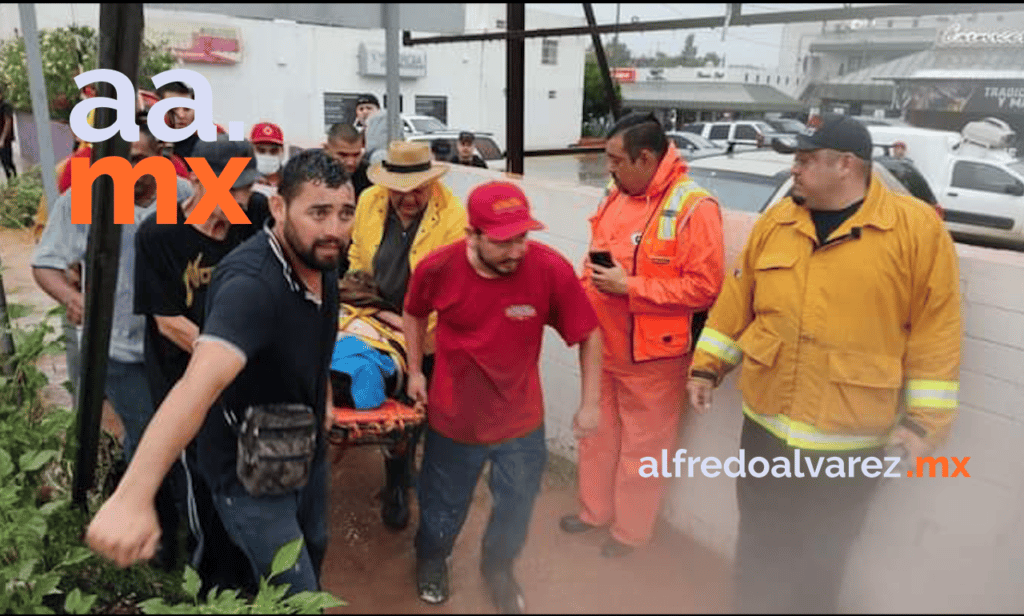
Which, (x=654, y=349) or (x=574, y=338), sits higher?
(x=574, y=338)

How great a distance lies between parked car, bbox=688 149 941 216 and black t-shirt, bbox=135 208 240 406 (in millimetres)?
2139

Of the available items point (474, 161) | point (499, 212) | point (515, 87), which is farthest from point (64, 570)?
point (474, 161)

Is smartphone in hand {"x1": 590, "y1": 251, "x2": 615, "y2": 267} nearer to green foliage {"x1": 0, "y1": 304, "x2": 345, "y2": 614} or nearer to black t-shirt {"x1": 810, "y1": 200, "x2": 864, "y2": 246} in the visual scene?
black t-shirt {"x1": 810, "y1": 200, "x2": 864, "y2": 246}

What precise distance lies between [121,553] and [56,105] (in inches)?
115

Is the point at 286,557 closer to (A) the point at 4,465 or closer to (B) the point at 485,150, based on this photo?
(A) the point at 4,465

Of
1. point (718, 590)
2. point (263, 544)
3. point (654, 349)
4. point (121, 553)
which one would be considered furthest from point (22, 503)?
point (718, 590)

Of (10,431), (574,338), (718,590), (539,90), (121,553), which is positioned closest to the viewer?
(718,590)

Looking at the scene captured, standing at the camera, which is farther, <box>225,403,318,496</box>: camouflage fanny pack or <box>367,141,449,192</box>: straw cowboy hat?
<box>367,141,449,192</box>: straw cowboy hat

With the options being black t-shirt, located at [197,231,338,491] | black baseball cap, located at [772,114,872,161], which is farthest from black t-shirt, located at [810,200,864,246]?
black t-shirt, located at [197,231,338,491]

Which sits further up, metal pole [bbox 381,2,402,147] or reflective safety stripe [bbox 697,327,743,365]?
metal pole [bbox 381,2,402,147]

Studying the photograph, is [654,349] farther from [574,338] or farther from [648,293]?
[574,338]

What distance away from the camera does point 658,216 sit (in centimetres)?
199

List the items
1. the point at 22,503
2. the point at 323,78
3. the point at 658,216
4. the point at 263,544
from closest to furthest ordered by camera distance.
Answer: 1. the point at 263,544
2. the point at 22,503
3. the point at 658,216
4. the point at 323,78

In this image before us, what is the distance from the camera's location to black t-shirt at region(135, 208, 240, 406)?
5.91 ft
